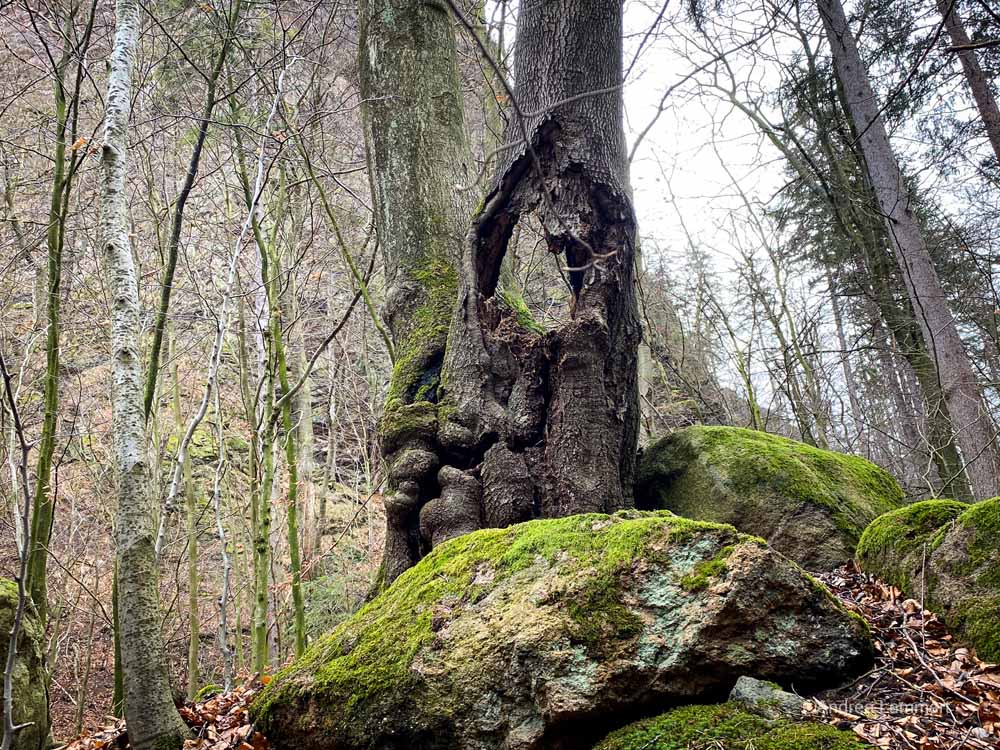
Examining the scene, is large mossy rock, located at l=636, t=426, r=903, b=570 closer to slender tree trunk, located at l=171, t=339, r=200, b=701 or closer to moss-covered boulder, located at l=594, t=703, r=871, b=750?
moss-covered boulder, located at l=594, t=703, r=871, b=750

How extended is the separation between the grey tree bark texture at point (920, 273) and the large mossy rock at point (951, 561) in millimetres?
5641

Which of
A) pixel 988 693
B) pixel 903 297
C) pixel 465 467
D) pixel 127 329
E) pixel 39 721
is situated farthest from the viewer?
pixel 903 297

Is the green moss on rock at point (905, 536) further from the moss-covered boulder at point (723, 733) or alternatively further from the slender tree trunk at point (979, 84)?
the slender tree trunk at point (979, 84)

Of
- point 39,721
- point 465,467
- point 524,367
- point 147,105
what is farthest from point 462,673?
point 147,105

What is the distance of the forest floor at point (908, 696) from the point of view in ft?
6.53

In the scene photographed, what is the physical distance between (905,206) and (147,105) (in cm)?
958

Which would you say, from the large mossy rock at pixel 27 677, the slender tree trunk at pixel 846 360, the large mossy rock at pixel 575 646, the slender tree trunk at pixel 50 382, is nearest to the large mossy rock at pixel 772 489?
the large mossy rock at pixel 575 646

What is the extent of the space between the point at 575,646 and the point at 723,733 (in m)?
0.56

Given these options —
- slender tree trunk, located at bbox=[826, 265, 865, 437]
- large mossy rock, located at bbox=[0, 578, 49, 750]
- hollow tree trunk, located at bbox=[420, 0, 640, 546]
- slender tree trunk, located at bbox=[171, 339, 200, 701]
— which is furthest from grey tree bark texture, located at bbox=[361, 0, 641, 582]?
slender tree trunk, located at bbox=[826, 265, 865, 437]

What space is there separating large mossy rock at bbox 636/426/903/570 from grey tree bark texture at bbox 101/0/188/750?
2.95 m

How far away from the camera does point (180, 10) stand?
19.6ft

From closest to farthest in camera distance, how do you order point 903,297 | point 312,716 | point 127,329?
point 312,716, point 127,329, point 903,297

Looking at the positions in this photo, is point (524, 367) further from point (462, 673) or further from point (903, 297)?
point (903, 297)

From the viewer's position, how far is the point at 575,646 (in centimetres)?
238
